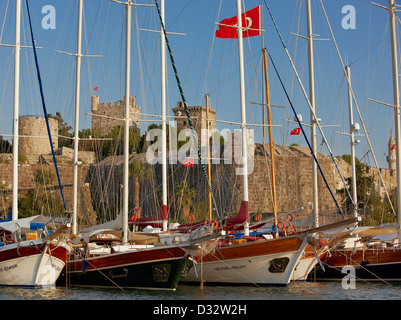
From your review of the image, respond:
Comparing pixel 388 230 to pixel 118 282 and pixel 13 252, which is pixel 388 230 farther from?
pixel 13 252

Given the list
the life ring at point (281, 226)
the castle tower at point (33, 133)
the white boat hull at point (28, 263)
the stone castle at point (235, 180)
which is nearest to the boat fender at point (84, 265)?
the white boat hull at point (28, 263)

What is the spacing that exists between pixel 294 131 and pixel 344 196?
19.6 metres

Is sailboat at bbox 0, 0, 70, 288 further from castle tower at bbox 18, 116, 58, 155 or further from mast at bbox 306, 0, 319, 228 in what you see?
castle tower at bbox 18, 116, 58, 155

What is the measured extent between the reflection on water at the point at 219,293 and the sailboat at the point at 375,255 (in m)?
0.99

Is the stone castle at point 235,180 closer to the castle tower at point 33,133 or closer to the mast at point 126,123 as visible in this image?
the castle tower at point 33,133

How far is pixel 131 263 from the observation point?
728 inches

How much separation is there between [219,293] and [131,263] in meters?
2.57

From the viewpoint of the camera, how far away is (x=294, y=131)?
92.4 feet

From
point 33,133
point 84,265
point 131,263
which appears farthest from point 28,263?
point 33,133

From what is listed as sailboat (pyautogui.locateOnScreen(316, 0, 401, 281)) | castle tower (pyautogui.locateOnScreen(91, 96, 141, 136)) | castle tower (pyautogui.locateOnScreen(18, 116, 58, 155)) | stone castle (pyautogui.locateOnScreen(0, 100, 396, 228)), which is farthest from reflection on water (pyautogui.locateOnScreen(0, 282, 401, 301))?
castle tower (pyautogui.locateOnScreen(91, 96, 141, 136))

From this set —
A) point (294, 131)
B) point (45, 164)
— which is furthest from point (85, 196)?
point (294, 131)

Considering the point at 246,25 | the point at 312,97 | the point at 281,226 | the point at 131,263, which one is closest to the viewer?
the point at 131,263

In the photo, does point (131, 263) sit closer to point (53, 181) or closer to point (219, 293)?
point (219, 293)
